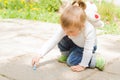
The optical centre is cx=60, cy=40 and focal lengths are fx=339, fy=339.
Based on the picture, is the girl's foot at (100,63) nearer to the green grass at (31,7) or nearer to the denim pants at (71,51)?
the denim pants at (71,51)

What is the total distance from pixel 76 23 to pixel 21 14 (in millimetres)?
4167

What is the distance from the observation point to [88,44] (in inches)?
132

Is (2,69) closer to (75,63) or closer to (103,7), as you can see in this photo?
(75,63)

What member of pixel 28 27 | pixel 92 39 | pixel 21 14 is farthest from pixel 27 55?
pixel 21 14

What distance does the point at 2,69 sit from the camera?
3.43m

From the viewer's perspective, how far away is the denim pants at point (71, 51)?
3.53m

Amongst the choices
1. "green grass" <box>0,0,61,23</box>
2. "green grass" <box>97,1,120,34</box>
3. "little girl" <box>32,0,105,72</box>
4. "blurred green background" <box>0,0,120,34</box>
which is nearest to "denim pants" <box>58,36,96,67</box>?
"little girl" <box>32,0,105,72</box>

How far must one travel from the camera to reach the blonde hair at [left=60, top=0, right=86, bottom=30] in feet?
10.5

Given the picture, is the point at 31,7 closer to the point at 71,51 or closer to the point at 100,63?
the point at 71,51

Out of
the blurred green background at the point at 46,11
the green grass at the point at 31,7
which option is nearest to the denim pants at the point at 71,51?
the blurred green background at the point at 46,11

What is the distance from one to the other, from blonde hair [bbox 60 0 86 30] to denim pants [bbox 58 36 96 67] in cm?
40

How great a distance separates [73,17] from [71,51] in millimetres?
595

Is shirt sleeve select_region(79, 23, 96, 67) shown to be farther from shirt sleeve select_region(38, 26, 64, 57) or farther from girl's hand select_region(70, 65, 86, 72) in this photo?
shirt sleeve select_region(38, 26, 64, 57)

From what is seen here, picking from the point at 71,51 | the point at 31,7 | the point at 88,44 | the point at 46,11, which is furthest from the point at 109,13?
the point at 88,44
